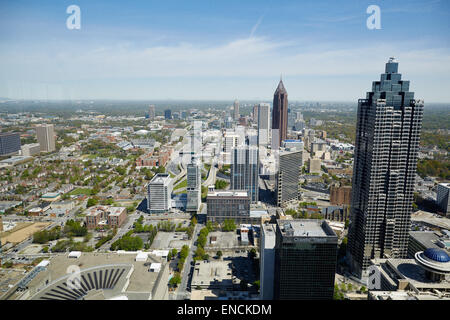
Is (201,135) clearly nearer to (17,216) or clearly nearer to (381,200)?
(17,216)

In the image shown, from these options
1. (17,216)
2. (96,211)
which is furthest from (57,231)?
(17,216)

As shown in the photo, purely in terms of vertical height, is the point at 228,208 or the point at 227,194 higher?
the point at 227,194

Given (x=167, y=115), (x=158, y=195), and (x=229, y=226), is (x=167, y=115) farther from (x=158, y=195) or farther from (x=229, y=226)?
(x=229, y=226)

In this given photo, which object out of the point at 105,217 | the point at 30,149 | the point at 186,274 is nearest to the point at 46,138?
the point at 30,149

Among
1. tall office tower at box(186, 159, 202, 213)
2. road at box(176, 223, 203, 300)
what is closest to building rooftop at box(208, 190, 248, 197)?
tall office tower at box(186, 159, 202, 213)

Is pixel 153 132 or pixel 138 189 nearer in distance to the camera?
pixel 138 189

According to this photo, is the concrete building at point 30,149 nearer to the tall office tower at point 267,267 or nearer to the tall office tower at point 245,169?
the tall office tower at point 245,169
